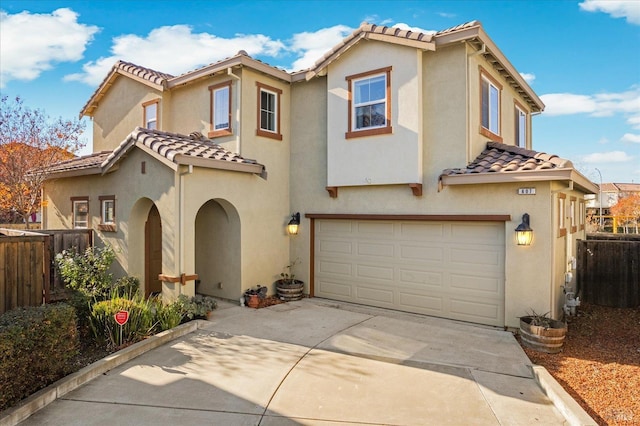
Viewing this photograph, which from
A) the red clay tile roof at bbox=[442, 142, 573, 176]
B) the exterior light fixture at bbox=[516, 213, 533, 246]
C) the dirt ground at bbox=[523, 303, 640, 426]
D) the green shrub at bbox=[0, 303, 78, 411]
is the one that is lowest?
the dirt ground at bbox=[523, 303, 640, 426]

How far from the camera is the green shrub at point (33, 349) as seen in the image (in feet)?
14.5

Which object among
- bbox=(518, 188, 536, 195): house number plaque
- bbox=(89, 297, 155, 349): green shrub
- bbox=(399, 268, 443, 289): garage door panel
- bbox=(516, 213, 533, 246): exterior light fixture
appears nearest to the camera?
bbox=(89, 297, 155, 349): green shrub

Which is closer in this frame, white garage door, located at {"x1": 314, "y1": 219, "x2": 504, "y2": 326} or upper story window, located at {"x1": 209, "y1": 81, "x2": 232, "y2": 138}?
white garage door, located at {"x1": 314, "y1": 219, "x2": 504, "y2": 326}

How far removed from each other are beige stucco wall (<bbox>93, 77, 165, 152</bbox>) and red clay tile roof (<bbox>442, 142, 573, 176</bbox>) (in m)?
9.71

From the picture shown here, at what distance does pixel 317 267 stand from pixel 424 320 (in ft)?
11.4

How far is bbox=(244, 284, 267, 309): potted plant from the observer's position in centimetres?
962

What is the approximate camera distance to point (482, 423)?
4410mm

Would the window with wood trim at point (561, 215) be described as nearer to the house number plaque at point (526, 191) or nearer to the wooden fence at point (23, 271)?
the house number plaque at point (526, 191)

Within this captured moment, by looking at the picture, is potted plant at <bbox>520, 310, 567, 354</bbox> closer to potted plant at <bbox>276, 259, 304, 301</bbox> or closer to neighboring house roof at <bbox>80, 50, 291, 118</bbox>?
potted plant at <bbox>276, 259, 304, 301</bbox>

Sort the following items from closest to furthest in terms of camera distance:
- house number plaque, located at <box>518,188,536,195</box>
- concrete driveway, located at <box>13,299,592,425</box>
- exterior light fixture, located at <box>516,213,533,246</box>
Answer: concrete driveway, located at <box>13,299,592,425</box> → exterior light fixture, located at <box>516,213,533,246</box> → house number plaque, located at <box>518,188,536,195</box>

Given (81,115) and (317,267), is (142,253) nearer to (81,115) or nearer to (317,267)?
(317,267)

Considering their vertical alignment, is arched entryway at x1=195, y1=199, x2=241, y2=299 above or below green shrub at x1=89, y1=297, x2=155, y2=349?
above

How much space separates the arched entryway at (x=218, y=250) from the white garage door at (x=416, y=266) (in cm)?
238

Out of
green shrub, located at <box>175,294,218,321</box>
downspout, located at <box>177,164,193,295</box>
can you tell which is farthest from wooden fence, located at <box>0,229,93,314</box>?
green shrub, located at <box>175,294,218,321</box>
